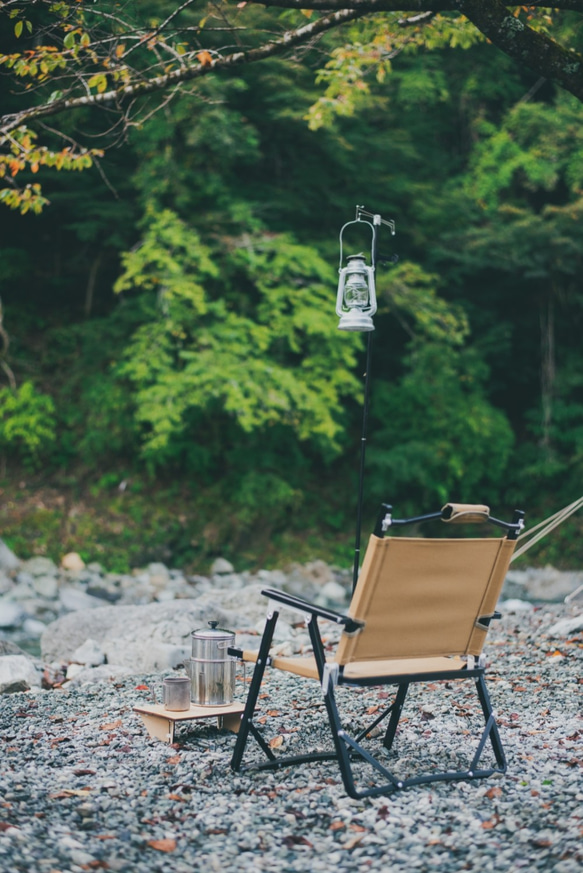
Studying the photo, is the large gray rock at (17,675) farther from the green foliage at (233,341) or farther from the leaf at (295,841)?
the green foliage at (233,341)

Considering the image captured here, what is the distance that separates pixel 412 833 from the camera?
9.11ft

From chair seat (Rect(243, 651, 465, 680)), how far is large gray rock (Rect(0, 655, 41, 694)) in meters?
2.38

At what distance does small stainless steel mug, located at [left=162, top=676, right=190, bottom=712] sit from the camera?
3680 millimetres

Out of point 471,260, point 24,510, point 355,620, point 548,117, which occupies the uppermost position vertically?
point 548,117

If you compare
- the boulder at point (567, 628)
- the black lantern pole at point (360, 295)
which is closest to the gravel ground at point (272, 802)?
the black lantern pole at point (360, 295)

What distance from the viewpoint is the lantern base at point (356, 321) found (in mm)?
4711

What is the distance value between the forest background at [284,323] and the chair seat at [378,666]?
8.60m

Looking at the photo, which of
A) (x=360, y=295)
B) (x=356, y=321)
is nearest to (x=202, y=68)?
(x=360, y=295)

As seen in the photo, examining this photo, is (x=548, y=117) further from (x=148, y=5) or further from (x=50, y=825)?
(x=50, y=825)

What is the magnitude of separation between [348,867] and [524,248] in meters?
13.6

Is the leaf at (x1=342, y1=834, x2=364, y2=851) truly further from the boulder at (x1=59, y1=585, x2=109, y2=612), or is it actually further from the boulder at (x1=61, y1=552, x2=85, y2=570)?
the boulder at (x1=61, y1=552, x2=85, y2=570)

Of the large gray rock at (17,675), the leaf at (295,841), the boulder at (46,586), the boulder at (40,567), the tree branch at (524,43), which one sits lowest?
the leaf at (295,841)

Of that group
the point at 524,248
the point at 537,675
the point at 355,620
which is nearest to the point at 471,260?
the point at 524,248

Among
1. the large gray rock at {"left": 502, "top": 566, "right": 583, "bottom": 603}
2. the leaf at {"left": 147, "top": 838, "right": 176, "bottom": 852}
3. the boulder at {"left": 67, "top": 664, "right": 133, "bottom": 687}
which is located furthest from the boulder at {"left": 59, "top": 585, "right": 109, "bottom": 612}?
the leaf at {"left": 147, "top": 838, "right": 176, "bottom": 852}
